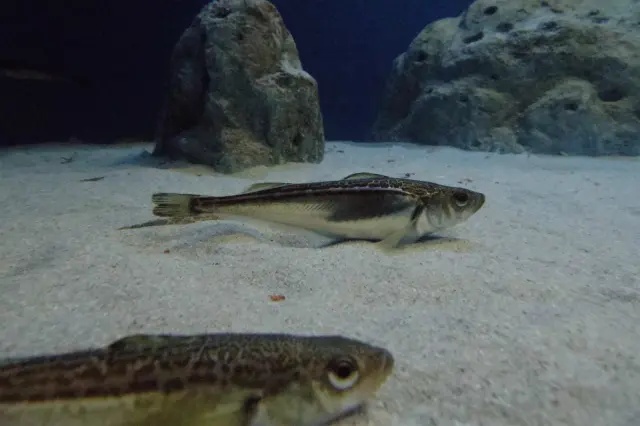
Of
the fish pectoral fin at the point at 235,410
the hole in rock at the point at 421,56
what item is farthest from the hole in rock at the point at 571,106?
the fish pectoral fin at the point at 235,410

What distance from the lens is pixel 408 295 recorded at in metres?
2.86

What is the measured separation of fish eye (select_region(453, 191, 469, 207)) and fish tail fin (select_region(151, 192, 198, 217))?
2.00 meters

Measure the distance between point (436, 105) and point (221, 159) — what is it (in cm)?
611

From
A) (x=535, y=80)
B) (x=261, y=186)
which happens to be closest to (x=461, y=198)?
(x=261, y=186)

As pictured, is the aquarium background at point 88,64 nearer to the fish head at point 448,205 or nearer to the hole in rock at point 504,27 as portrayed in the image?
the hole in rock at point 504,27

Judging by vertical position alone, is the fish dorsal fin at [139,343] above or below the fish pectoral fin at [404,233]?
above

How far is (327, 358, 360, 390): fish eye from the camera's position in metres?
1.50

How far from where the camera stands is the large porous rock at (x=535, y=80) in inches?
368

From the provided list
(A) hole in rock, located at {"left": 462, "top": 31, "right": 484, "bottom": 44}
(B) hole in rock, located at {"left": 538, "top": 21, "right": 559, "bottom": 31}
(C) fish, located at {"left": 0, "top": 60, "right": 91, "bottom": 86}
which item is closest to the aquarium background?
(C) fish, located at {"left": 0, "top": 60, "right": 91, "bottom": 86}

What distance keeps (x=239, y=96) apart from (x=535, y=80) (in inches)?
258

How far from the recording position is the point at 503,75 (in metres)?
10.4

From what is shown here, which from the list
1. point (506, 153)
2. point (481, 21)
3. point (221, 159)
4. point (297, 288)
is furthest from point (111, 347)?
point (481, 21)

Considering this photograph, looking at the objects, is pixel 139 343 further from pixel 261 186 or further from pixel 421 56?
pixel 421 56

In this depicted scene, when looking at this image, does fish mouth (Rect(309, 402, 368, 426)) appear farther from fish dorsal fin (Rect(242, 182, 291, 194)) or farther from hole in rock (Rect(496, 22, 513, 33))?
hole in rock (Rect(496, 22, 513, 33))
